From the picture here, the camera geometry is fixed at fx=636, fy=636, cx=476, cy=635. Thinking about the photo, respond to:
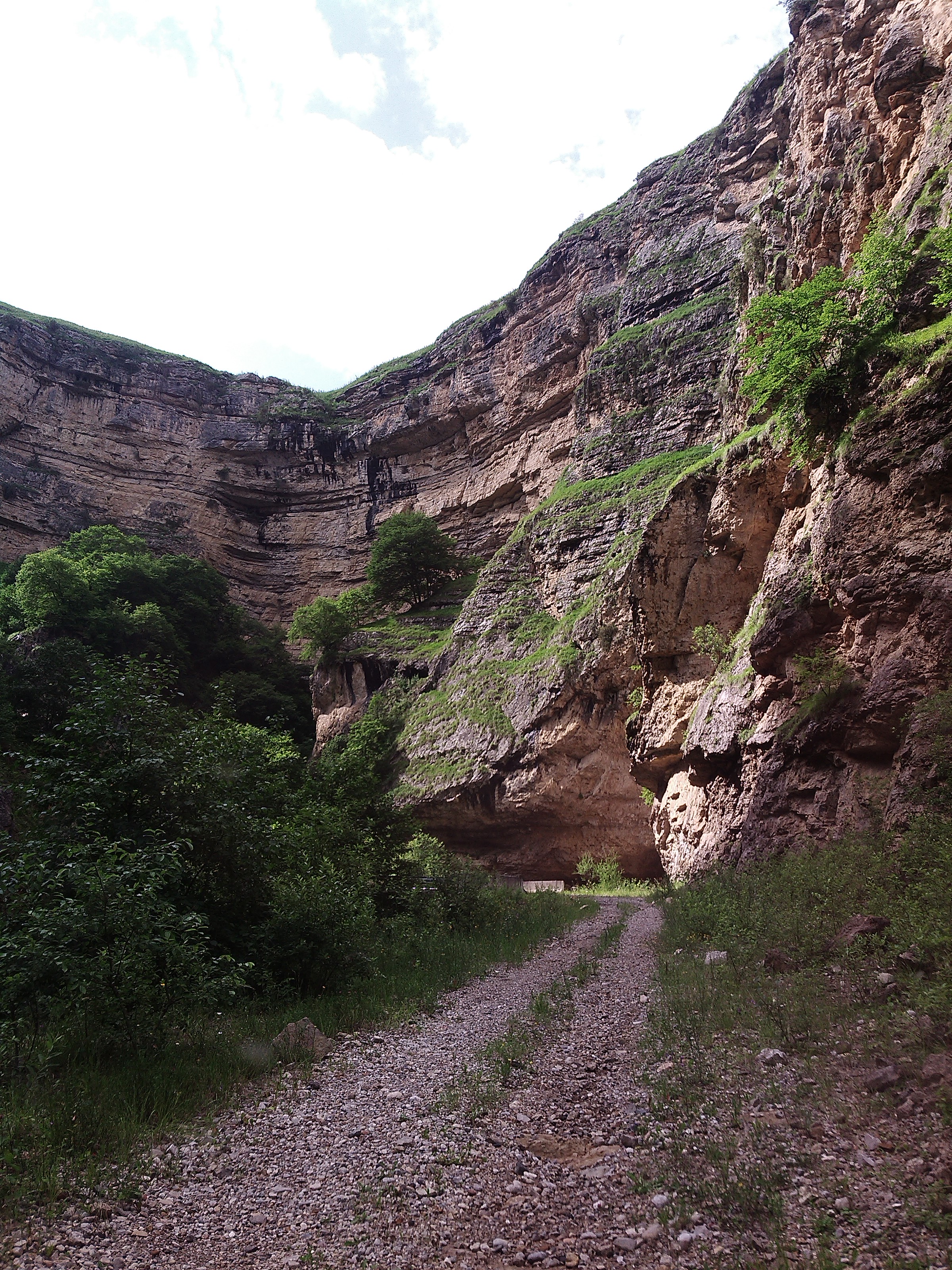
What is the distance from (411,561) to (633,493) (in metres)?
20.7

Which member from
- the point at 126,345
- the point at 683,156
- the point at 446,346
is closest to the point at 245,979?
the point at 683,156

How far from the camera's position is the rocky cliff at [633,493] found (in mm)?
10805

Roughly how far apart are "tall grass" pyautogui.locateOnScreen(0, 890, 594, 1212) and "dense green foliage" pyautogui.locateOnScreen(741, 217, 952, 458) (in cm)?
1252

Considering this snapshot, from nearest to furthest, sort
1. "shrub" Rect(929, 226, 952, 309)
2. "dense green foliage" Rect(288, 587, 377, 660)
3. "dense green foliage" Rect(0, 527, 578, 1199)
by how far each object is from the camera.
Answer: "dense green foliage" Rect(0, 527, 578, 1199), "shrub" Rect(929, 226, 952, 309), "dense green foliage" Rect(288, 587, 377, 660)

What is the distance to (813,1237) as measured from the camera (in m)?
2.73

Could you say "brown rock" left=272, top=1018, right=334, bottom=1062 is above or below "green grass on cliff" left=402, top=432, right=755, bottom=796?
below

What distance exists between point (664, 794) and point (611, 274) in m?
41.8

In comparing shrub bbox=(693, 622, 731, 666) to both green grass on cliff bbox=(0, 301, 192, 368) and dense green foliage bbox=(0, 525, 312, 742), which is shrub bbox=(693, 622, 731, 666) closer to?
dense green foliage bbox=(0, 525, 312, 742)

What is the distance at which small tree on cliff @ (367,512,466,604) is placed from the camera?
48.5 metres

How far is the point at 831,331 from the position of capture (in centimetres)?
1214

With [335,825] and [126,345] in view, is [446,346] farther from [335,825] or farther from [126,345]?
[335,825]

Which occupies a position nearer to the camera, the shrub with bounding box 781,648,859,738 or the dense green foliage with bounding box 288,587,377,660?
the shrub with bounding box 781,648,859,738

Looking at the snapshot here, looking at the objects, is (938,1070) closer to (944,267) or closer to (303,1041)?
(303,1041)

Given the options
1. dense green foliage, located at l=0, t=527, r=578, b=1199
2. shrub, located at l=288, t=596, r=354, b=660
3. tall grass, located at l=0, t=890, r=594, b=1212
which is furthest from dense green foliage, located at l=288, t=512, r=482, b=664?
tall grass, located at l=0, t=890, r=594, b=1212
